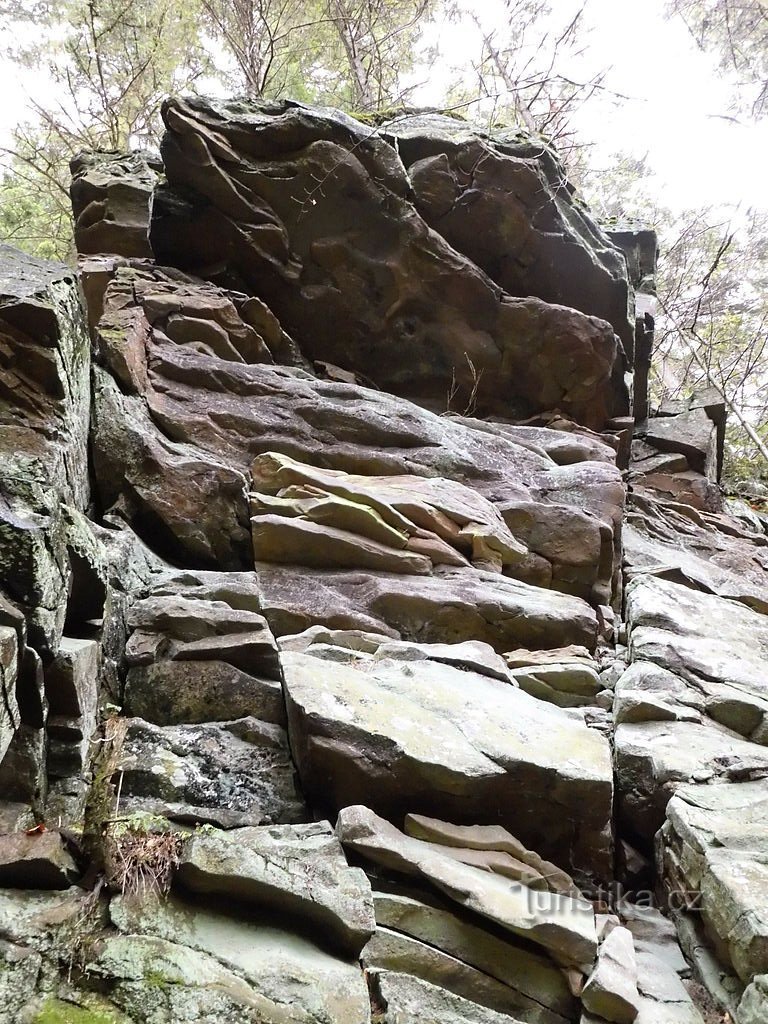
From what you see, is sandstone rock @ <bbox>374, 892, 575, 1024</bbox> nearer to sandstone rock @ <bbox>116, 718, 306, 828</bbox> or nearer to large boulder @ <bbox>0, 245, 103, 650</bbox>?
sandstone rock @ <bbox>116, 718, 306, 828</bbox>

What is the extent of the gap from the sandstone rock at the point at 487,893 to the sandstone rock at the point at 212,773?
2.31 ft

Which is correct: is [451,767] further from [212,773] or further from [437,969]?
[212,773]

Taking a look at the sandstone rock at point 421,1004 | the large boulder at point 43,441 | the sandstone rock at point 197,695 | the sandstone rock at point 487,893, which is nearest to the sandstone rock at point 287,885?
the sandstone rock at point 421,1004

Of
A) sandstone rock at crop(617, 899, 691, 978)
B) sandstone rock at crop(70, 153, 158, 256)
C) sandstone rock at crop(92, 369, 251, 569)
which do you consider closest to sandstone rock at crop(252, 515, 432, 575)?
sandstone rock at crop(92, 369, 251, 569)

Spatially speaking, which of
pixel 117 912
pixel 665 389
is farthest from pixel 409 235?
pixel 665 389

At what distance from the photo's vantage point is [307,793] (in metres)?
5.12

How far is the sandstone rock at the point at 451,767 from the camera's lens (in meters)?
4.98

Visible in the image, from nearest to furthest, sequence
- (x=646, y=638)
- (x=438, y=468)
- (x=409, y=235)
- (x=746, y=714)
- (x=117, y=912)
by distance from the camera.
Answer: (x=117, y=912)
(x=746, y=714)
(x=646, y=638)
(x=438, y=468)
(x=409, y=235)

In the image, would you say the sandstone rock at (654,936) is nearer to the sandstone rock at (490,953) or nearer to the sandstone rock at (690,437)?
the sandstone rock at (490,953)

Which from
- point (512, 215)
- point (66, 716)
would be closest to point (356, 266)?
point (512, 215)

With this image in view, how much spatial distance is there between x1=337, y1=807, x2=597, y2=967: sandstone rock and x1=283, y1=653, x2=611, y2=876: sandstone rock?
0.34m

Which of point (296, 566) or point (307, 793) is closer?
point (307, 793)

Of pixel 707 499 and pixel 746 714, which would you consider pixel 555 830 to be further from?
pixel 707 499

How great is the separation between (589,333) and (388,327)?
4.74 meters
